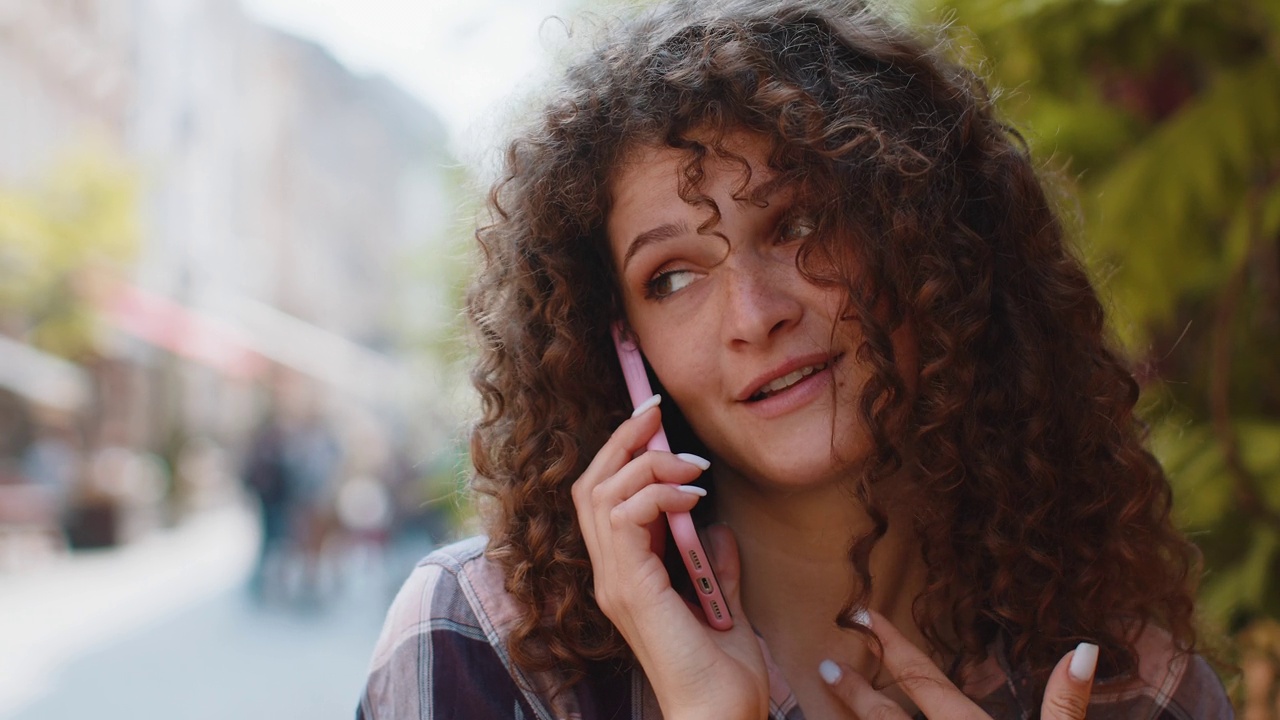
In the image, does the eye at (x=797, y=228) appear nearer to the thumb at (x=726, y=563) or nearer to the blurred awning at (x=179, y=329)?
the thumb at (x=726, y=563)

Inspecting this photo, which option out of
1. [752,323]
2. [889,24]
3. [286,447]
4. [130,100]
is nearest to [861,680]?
[752,323]

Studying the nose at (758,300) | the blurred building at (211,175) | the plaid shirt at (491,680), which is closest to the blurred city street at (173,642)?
the plaid shirt at (491,680)

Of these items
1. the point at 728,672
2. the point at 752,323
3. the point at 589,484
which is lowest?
the point at 728,672

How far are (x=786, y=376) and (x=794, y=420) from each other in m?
0.07

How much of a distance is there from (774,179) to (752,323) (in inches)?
9.7

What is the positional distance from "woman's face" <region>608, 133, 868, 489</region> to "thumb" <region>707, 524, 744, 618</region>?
0.16 metres

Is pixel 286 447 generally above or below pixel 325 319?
below

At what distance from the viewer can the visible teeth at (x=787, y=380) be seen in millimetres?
1784

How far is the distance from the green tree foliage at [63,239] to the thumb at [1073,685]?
18896mm

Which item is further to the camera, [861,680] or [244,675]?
[244,675]

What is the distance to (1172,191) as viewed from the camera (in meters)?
2.96

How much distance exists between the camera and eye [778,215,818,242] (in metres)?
1.80

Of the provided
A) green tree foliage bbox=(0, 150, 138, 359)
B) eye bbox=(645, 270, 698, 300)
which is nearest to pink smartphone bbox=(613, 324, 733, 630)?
eye bbox=(645, 270, 698, 300)

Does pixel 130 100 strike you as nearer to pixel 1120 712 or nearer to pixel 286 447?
pixel 286 447
